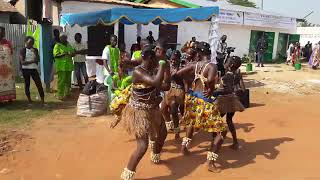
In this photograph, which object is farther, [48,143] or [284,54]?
[284,54]

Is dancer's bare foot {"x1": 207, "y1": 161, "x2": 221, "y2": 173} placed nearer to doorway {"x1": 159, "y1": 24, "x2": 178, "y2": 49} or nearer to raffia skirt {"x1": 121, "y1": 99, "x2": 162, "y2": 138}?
raffia skirt {"x1": 121, "y1": 99, "x2": 162, "y2": 138}

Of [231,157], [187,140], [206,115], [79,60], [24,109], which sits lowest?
[231,157]

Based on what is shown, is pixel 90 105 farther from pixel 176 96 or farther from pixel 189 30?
pixel 189 30

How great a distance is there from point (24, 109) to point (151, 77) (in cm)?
472

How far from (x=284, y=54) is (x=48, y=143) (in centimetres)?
2287

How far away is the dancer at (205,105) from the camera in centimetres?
499

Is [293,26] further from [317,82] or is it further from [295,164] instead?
[295,164]

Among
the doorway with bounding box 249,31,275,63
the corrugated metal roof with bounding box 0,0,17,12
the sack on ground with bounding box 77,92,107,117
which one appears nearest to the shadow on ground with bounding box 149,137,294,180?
the sack on ground with bounding box 77,92,107,117

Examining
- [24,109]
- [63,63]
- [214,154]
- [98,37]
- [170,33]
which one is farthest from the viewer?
[170,33]

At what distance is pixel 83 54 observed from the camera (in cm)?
1011

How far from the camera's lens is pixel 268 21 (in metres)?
23.6

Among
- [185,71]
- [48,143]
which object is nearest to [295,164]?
[185,71]

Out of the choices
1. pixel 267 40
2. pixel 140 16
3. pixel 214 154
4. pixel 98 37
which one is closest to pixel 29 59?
pixel 140 16

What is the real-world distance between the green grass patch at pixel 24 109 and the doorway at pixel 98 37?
456 centimetres
